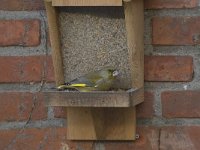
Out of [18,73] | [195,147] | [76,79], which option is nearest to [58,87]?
[76,79]

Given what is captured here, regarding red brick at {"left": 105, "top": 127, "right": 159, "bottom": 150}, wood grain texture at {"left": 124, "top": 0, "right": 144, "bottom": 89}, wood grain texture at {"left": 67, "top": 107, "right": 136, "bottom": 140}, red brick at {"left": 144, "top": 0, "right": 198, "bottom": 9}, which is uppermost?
red brick at {"left": 144, "top": 0, "right": 198, "bottom": 9}

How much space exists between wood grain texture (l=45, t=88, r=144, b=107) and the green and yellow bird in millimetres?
28

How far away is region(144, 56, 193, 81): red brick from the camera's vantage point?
123 cm

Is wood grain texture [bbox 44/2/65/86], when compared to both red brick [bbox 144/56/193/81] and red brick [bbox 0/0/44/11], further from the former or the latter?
red brick [bbox 144/56/193/81]

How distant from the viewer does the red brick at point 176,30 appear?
1225 mm

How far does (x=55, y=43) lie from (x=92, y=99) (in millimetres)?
159

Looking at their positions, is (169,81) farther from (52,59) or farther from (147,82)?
(52,59)

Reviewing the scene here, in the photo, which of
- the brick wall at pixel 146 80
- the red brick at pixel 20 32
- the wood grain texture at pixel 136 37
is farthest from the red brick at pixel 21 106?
the wood grain texture at pixel 136 37

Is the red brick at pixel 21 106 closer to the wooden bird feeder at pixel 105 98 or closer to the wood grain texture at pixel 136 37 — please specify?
the wooden bird feeder at pixel 105 98

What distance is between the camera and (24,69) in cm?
127

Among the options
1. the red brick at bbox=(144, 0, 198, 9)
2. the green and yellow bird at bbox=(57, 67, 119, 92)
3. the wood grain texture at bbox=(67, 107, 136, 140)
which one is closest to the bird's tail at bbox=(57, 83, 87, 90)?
the green and yellow bird at bbox=(57, 67, 119, 92)

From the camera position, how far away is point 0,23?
1265 millimetres

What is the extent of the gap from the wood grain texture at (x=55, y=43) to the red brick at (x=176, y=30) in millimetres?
205

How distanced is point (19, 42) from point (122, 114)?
0.27 metres
